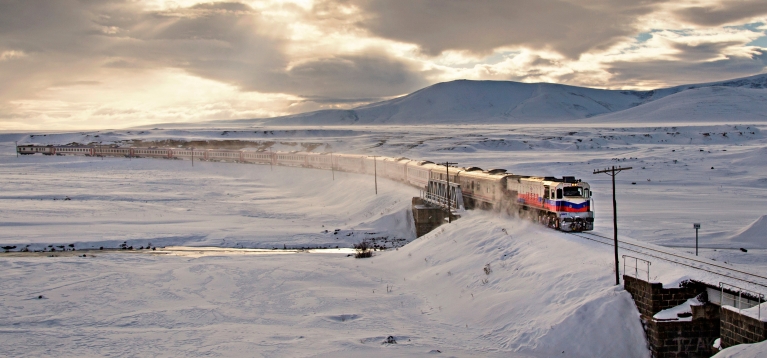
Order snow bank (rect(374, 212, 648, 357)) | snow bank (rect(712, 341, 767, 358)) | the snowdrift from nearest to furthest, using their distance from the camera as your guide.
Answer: snow bank (rect(712, 341, 767, 358)) → snow bank (rect(374, 212, 648, 357)) → the snowdrift

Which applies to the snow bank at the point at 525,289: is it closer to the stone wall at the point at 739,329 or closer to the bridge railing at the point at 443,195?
the stone wall at the point at 739,329

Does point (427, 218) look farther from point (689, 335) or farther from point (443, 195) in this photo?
point (689, 335)

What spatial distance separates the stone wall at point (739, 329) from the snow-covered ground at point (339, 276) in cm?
239

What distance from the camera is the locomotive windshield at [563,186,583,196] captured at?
29.5 m

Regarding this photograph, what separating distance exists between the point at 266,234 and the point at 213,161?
79120 millimetres

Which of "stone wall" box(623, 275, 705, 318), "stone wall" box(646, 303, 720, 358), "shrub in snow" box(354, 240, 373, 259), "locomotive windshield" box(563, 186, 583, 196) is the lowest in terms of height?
"shrub in snow" box(354, 240, 373, 259)

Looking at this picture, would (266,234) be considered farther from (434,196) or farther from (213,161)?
(213,161)

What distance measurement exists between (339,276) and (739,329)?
19.5 metres

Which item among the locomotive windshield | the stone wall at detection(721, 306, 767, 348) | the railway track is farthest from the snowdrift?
the stone wall at detection(721, 306, 767, 348)

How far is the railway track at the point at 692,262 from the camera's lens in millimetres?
18203

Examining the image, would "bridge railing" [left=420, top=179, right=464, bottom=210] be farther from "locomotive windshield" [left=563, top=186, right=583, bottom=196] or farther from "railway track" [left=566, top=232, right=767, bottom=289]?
"railway track" [left=566, top=232, right=767, bottom=289]

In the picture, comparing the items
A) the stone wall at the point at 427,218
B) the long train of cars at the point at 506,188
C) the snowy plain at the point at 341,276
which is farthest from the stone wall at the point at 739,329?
the stone wall at the point at 427,218

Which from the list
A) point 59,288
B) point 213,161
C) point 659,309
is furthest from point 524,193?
point 213,161

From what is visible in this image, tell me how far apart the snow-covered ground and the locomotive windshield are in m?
2.45
